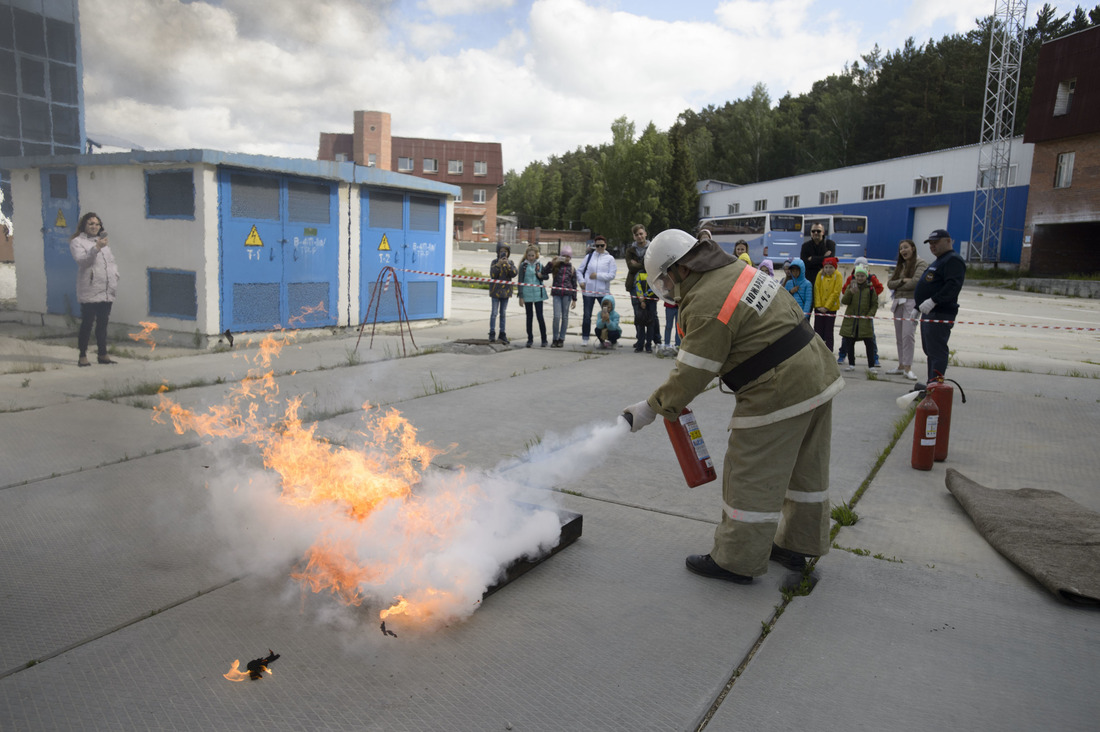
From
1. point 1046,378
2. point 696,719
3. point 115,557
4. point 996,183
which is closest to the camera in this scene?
point 696,719

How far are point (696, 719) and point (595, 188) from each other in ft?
193

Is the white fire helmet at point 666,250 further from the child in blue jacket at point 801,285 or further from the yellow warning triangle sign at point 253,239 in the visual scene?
the yellow warning triangle sign at point 253,239

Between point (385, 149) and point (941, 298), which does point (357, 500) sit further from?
point (941, 298)

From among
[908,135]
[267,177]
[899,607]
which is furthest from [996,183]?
[899,607]

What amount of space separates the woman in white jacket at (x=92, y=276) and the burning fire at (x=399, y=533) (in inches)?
225

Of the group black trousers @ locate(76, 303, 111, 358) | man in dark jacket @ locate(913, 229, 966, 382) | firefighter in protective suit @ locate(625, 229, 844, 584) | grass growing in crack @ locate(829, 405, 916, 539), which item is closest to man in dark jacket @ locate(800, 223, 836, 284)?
man in dark jacket @ locate(913, 229, 966, 382)

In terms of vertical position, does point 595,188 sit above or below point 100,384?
above

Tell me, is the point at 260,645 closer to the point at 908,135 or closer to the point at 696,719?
the point at 696,719

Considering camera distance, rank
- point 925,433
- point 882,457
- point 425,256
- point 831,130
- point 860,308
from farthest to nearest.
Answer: point 831,130 → point 425,256 → point 860,308 → point 882,457 → point 925,433

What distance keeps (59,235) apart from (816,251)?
12.1 meters

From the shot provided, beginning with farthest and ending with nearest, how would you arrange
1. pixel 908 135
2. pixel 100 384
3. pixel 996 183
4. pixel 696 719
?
pixel 908 135 < pixel 996 183 < pixel 100 384 < pixel 696 719

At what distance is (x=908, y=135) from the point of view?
57656mm

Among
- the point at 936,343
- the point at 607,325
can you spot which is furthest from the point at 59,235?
the point at 936,343

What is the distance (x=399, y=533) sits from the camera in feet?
11.7
